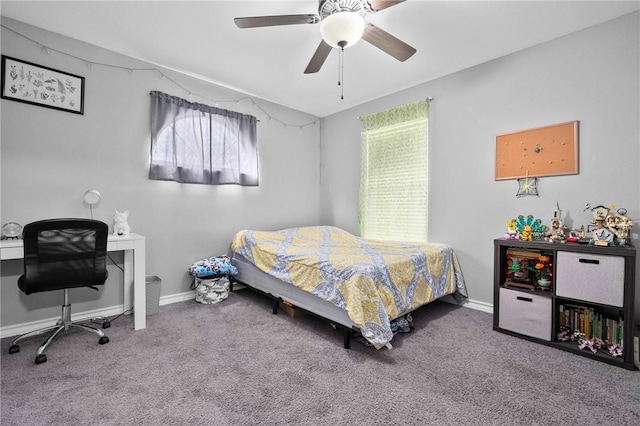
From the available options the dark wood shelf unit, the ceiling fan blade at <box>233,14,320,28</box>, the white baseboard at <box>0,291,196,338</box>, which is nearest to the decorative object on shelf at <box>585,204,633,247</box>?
the dark wood shelf unit

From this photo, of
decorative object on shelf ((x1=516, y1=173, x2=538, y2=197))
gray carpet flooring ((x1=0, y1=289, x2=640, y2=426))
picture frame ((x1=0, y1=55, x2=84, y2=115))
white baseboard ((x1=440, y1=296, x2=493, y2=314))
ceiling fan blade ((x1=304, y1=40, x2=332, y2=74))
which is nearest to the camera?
gray carpet flooring ((x1=0, y1=289, x2=640, y2=426))

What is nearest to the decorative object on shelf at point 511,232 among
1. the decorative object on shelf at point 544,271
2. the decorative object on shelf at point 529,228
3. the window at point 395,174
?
the decorative object on shelf at point 529,228

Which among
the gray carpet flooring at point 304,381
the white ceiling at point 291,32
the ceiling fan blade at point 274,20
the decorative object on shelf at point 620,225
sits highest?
the white ceiling at point 291,32

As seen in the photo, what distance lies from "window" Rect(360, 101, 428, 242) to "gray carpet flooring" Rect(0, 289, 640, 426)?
1.45 meters

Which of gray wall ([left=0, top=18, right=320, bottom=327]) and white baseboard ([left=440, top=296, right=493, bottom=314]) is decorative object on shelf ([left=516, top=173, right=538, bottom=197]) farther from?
gray wall ([left=0, top=18, right=320, bottom=327])

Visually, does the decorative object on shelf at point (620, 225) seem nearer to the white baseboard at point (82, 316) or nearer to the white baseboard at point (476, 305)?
the white baseboard at point (476, 305)

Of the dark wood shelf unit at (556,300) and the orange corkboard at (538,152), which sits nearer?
the dark wood shelf unit at (556,300)

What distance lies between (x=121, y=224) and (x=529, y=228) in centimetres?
374

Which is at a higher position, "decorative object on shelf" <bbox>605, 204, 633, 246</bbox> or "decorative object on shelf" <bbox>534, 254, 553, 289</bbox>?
"decorative object on shelf" <bbox>605, 204, 633, 246</bbox>

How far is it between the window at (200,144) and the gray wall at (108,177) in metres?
0.11

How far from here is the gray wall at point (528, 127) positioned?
2273 mm

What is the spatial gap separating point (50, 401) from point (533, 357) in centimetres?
308

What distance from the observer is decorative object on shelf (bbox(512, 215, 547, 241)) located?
2.47m

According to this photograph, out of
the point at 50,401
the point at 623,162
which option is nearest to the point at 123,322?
the point at 50,401
